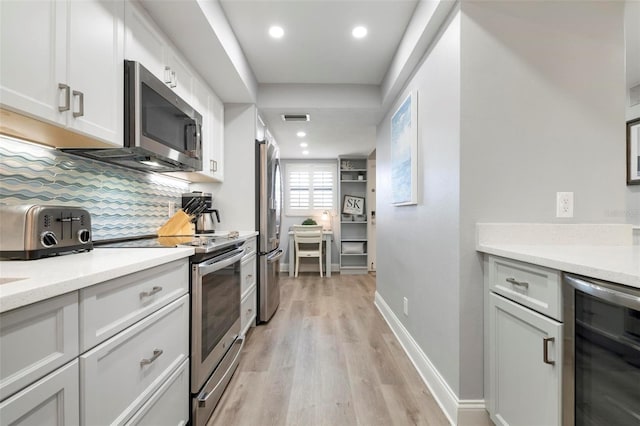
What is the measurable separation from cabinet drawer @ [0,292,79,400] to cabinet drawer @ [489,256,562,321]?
5.01 ft

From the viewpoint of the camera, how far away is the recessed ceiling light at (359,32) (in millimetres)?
2172

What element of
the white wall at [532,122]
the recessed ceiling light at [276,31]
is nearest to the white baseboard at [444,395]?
the white wall at [532,122]

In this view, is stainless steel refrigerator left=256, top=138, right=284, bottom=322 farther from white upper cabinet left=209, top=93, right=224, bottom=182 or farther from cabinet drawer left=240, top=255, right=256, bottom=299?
white upper cabinet left=209, top=93, right=224, bottom=182

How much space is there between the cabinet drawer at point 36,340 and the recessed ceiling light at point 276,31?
7.25 feet

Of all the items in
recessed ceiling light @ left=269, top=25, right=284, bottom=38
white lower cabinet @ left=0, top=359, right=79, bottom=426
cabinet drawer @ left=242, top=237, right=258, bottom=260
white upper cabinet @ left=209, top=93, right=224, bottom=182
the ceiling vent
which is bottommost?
white lower cabinet @ left=0, top=359, right=79, bottom=426

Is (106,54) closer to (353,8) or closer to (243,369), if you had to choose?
(353,8)

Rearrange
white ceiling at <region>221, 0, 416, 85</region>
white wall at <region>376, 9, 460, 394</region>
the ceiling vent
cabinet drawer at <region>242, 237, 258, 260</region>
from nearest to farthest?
1. white wall at <region>376, 9, 460, 394</region>
2. white ceiling at <region>221, 0, 416, 85</region>
3. cabinet drawer at <region>242, 237, 258, 260</region>
4. the ceiling vent

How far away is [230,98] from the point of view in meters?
2.79

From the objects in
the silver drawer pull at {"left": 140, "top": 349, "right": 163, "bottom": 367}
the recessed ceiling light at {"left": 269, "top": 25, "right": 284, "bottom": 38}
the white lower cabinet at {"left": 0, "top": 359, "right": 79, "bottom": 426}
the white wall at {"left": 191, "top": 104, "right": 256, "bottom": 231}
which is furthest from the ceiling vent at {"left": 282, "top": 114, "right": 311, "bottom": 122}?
the white lower cabinet at {"left": 0, "top": 359, "right": 79, "bottom": 426}

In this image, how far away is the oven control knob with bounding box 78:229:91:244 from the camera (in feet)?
3.97

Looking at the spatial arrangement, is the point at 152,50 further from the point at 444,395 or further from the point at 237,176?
the point at 444,395

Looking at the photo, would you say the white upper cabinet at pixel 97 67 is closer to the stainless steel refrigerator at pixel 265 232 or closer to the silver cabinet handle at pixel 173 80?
the silver cabinet handle at pixel 173 80

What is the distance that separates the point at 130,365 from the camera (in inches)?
37.8

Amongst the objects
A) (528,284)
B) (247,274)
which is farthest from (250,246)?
(528,284)
